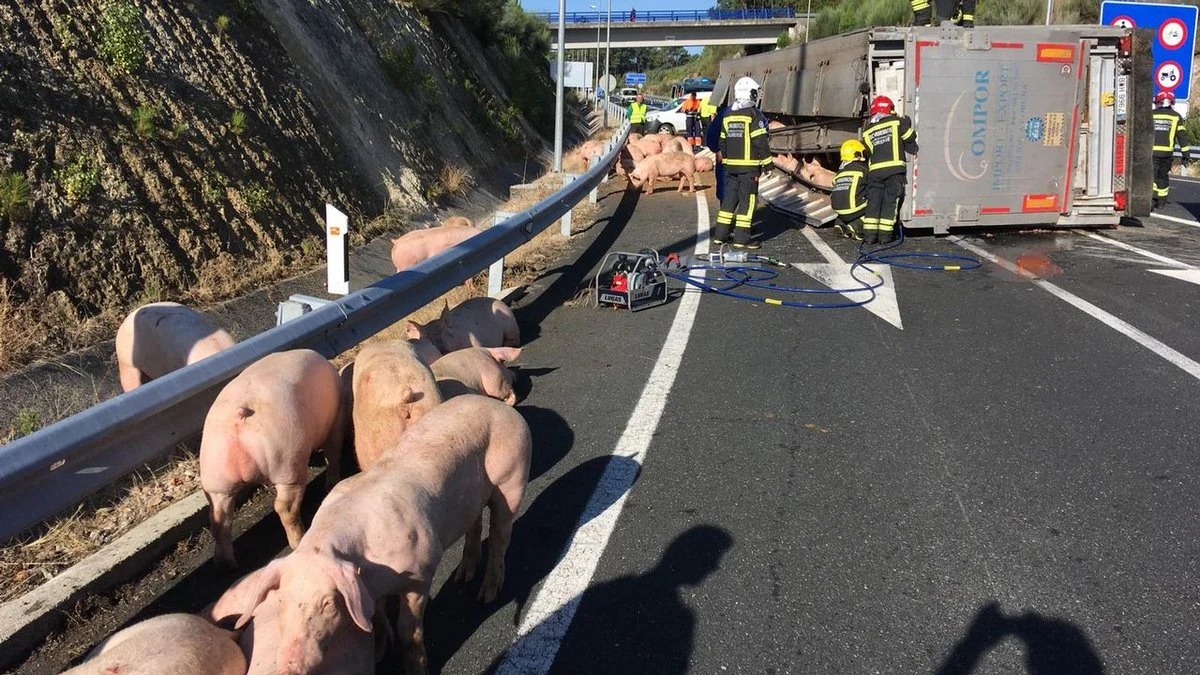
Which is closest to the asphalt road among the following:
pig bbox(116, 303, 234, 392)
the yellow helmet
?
pig bbox(116, 303, 234, 392)

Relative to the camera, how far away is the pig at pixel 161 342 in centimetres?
457

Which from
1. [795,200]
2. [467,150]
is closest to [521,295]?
[795,200]

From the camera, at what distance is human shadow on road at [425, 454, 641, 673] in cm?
321

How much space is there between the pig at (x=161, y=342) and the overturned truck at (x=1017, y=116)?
9.13 meters

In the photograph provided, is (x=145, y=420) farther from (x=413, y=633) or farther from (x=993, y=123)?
(x=993, y=123)

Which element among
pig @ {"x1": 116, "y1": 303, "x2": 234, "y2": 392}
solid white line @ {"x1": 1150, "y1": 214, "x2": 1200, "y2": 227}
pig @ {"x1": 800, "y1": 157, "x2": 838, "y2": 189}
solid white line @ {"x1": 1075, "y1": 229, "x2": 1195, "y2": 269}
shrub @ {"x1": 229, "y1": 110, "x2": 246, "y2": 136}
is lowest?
pig @ {"x1": 116, "y1": 303, "x2": 234, "y2": 392}

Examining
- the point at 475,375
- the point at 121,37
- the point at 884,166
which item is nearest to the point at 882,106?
the point at 884,166

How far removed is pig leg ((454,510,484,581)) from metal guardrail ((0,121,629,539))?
128 cm

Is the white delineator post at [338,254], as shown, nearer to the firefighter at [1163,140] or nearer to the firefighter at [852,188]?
the firefighter at [852,188]

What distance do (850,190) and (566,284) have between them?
443cm

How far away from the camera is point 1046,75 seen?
1131 centimetres

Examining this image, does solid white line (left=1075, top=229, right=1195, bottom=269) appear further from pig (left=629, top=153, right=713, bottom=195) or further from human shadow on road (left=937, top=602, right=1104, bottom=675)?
human shadow on road (left=937, top=602, right=1104, bottom=675)

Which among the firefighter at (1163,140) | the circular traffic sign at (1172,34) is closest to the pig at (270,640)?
the circular traffic sign at (1172,34)

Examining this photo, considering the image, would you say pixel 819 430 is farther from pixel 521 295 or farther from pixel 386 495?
pixel 521 295
